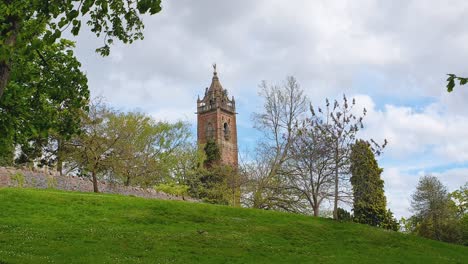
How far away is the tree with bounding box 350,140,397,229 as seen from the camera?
35406 millimetres

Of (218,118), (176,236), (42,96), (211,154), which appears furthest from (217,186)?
(218,118)

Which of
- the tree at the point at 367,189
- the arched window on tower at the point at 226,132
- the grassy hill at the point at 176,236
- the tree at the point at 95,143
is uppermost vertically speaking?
the arched window on tower at the point at 226,132

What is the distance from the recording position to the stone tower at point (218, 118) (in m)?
104

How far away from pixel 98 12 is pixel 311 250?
54.0 feet

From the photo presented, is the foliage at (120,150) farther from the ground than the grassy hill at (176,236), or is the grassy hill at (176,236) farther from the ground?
the foliage at (120,150)

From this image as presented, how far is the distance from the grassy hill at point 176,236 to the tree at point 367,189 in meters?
4.07

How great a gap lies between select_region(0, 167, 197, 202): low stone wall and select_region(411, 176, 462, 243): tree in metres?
30.1

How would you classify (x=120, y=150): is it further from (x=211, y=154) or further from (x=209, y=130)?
(x=209, y=130)

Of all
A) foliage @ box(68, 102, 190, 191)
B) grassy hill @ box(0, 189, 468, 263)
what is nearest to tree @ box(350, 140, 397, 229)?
grassy hill @ box(0, 189, 468, 263)

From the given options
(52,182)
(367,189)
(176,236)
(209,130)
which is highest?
(209,130)

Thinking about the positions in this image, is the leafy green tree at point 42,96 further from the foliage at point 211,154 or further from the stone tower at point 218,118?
the stone tower at point 218,118

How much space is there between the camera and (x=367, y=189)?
36312 millimetres

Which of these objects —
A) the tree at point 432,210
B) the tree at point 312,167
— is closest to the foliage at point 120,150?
the tree at point 312,167

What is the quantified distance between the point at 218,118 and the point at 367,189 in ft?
228
